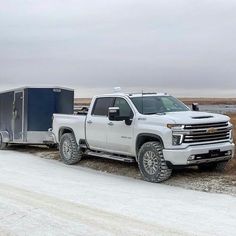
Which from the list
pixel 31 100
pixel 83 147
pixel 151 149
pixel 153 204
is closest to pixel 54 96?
pixel 31 100

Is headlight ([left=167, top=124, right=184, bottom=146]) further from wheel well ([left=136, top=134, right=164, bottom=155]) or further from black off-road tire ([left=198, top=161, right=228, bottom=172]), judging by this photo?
black off-road tire ([left=198, top=161, right=228, bottom=172])

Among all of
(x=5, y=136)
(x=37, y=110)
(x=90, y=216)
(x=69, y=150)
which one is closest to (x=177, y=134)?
(x=90, y=216)

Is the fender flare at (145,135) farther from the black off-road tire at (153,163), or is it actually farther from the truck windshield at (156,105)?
the truck windshield at (156,105)

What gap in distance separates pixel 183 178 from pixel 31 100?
28.2 feet

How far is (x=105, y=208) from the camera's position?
8531mm

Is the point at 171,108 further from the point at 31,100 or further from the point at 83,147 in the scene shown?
the point at 31,100

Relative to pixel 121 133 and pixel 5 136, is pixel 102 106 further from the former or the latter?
pixel 5 136

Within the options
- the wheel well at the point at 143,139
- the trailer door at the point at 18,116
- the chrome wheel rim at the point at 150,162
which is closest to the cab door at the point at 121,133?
the wheel well at the point at 143,139

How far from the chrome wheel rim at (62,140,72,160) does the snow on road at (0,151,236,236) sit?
2.38 meters

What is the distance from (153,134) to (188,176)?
136 cm

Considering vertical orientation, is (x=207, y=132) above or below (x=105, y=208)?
above

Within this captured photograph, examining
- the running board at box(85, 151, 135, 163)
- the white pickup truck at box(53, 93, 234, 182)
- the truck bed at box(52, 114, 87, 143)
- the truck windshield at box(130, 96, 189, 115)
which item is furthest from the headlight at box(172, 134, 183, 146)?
the truck bed at box(52, 114, 87, 143)

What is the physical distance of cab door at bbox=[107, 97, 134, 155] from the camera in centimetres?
1227

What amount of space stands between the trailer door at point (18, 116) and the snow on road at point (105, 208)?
667cm
